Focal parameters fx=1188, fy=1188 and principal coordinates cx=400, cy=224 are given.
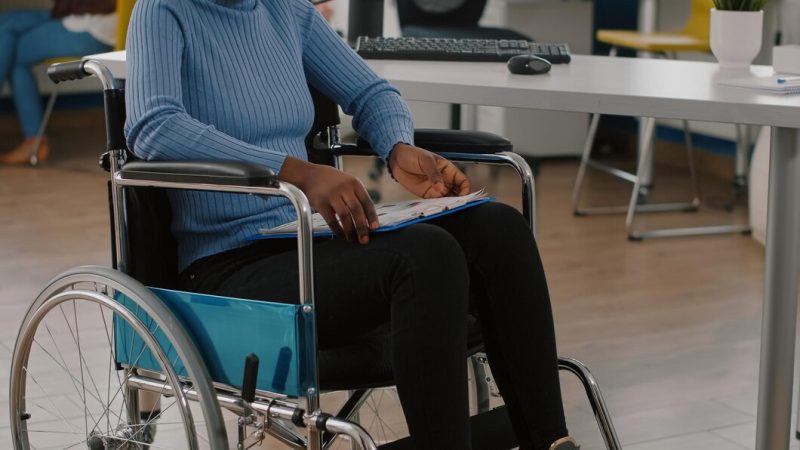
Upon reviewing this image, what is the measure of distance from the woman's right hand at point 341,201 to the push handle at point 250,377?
7.2 inches

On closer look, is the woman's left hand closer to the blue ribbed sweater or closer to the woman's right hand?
the blue ribbed sweater

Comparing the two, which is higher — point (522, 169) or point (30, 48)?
point (522, 169)

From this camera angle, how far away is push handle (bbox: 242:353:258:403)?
4.43ft

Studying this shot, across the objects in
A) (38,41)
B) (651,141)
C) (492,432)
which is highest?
(38,41)

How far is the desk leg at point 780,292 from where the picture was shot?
1.70 meters

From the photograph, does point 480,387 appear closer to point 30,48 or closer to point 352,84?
point 352,84

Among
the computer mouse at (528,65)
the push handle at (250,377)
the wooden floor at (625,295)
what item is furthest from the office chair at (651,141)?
the push handle at (250,377)

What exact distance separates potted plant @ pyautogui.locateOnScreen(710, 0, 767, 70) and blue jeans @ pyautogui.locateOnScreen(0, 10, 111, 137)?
128 inches

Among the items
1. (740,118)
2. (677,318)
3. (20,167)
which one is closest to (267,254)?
(740,118)

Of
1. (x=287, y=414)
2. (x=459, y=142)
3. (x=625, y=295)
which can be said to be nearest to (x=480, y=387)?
(x=459, y=142)

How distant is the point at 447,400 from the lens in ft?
4.39

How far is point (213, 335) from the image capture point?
143 centimetres

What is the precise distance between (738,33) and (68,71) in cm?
121

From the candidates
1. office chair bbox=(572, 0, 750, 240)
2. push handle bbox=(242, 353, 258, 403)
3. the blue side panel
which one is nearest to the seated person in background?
office chair bbox=(572, 0, 750, 240)
